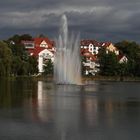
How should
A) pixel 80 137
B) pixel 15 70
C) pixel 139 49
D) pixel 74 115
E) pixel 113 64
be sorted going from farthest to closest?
pixel 139 49 < pixel 113 64 < pixel 15 70 < pixel 74 115 < pixel 80 137

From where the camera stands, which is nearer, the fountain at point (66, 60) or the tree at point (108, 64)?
the fountain at point (66, 60)

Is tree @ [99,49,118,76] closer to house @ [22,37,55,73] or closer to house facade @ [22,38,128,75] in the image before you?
house facade @ [22,38,128,75]

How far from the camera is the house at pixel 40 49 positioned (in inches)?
6816

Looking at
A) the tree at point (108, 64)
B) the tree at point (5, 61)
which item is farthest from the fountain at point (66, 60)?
the tree at point (108, 64)

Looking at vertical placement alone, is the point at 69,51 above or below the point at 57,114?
above

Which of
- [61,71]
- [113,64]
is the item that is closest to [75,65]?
[61,71]

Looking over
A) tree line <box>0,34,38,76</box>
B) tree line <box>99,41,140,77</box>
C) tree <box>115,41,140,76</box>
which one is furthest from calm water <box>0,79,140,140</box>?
tree <box>115,41,140,76</box>

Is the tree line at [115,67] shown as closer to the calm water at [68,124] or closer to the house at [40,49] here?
the house at [40,49]

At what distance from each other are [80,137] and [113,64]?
5052 inches

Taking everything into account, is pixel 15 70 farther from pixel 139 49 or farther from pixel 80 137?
pixel 80 137

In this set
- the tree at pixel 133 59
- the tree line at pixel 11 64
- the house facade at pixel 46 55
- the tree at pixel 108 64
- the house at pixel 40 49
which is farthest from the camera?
the house at pixel 40 49

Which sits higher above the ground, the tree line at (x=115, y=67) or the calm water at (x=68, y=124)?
the tree line at (x=115, y=67)

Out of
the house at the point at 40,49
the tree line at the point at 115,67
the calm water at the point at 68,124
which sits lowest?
the calm water at the point at 68,124

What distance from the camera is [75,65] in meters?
73.8
